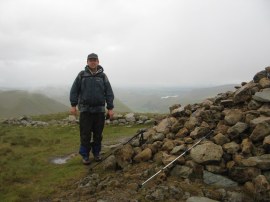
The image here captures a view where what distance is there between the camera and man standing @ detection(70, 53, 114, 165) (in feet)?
38.8

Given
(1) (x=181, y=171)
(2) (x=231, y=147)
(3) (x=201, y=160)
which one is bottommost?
(1) (x=181, y=171)

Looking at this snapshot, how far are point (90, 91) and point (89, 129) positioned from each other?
1.43m

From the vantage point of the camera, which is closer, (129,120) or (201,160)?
(201,160)

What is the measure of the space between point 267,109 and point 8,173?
9.20m

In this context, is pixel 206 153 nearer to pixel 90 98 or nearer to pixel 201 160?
pixel 201 160

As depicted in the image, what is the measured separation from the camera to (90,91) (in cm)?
1180

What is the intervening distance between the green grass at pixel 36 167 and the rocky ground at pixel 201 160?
2.93 feet

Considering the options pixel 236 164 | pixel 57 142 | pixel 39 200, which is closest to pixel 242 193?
pixel 236 164

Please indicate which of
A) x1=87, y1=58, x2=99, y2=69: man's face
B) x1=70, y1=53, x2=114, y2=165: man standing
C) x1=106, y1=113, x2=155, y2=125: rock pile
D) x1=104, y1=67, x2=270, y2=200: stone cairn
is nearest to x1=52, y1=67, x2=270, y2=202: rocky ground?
x1=104, y1=67, x2=270, y2=200: stone cairn

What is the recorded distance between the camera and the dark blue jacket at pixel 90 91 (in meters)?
11.8

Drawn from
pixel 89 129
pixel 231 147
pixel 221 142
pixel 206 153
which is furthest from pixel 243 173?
pixel 89 129

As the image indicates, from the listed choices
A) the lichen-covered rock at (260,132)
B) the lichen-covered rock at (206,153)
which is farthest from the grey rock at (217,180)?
the lichen-covered rock at (260,132)

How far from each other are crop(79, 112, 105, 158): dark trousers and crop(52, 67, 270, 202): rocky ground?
99 centimetres

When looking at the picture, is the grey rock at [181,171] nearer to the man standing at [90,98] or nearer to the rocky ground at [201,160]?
the rocky ground at [201,160]
